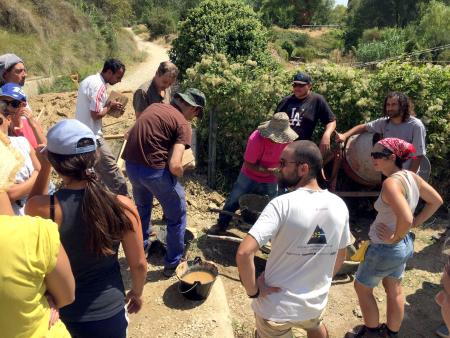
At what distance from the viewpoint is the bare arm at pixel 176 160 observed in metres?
3.80

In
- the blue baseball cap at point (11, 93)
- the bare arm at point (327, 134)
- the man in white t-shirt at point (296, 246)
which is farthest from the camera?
the bare arm at point (327, 134)

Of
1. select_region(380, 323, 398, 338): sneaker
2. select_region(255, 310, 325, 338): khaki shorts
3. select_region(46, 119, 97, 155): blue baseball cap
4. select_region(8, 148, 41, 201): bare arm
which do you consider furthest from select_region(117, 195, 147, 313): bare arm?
select_region(380, 323, 398, 338): sneaker

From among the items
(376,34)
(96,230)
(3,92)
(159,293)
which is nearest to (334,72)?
(159,293)

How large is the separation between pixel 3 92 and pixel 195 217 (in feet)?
10.5

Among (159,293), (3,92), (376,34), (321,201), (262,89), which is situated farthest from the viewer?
(376,34)

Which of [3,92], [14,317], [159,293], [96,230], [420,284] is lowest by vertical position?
[420,284]

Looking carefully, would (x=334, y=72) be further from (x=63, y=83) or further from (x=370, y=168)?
(x=63, y=83)

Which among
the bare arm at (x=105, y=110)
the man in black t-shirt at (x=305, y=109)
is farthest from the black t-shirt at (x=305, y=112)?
the bare arm at (x=105, y=110)

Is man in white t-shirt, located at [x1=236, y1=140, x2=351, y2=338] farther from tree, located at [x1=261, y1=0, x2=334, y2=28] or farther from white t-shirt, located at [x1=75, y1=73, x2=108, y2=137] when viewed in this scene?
tree, located at [x1=261, y1=0, x2=334, y2=28]

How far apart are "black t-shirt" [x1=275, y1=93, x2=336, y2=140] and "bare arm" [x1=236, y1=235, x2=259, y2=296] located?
3207mm

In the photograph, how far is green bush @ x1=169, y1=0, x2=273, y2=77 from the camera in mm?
10531

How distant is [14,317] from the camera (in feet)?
5.62

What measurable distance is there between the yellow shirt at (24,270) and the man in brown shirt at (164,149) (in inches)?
82.8

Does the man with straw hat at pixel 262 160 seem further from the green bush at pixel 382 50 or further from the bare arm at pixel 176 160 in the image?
the green bush at pixel 382 50
